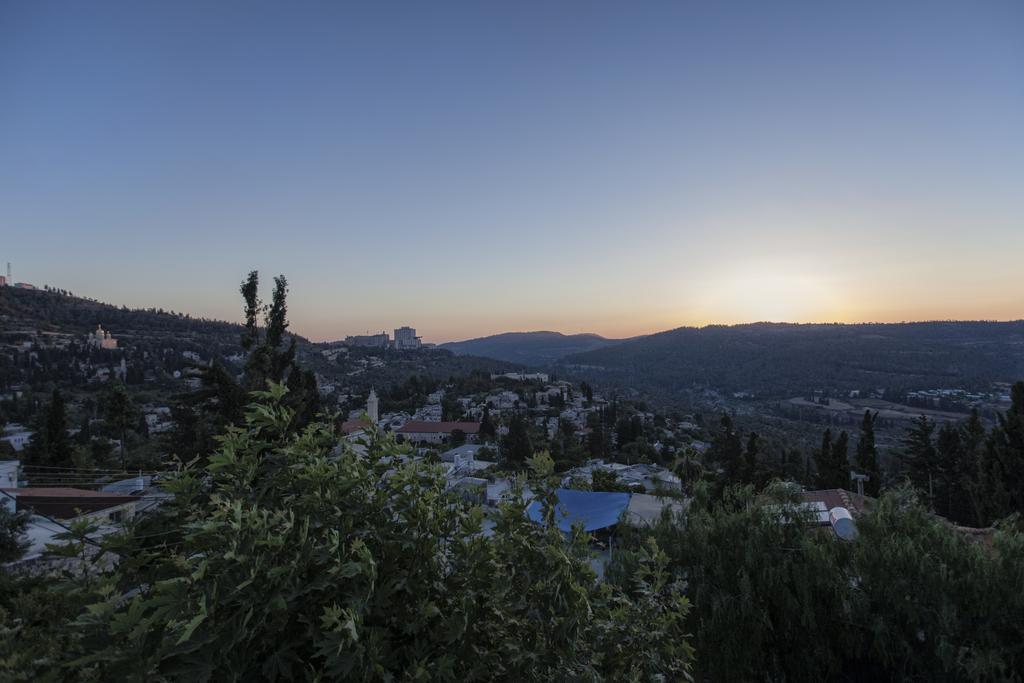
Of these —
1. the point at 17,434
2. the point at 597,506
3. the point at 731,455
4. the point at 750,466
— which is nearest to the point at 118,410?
the point at 597,506

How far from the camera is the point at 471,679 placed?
1388mm

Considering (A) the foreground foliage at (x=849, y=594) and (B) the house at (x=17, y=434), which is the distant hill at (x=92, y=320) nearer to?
(B) the house at (x=17, y=434)

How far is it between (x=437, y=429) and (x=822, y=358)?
270 feet

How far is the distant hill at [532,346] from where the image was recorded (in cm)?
16912

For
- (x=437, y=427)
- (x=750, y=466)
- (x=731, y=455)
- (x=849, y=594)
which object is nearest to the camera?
(x=849, y=594)

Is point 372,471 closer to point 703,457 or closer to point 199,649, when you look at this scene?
point 199,649

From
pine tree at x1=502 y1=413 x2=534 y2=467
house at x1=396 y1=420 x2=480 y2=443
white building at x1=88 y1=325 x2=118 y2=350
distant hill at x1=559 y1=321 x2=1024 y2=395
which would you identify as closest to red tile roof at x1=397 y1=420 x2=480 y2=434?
house at x1=396 y1=420 x2=480 y2=443

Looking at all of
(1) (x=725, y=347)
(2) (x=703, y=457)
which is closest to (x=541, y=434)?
(2) (x=703, y=457)

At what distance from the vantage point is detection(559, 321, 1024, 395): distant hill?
264 feet

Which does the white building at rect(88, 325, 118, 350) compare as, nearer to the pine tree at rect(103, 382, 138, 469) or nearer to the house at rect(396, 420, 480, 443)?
the house at rect(396, 420, 480, 443)

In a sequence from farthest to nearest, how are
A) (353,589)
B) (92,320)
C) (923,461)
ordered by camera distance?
(92,320), (923,461), (353,589)

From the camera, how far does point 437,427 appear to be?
155 feet

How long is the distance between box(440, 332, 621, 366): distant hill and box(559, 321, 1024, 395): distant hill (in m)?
35.9

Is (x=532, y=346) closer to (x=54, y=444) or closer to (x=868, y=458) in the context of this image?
(x=868, y=458)
